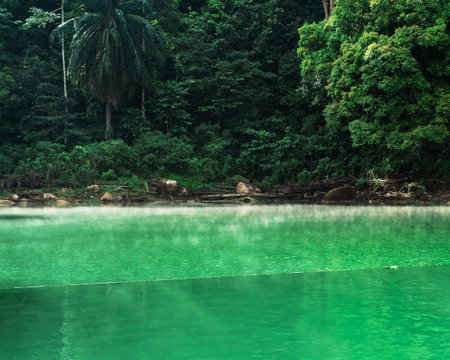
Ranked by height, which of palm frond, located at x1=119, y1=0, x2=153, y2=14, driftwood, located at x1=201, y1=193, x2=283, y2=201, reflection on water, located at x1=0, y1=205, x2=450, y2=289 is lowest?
reflection on water, located at x1=0, y1=205, x2=450, y2=289

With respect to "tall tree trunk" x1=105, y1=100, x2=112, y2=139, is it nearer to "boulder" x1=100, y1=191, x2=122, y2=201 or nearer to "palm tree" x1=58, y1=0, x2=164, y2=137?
"palm tree" x1=58, y1=0, x2=164, y2=137

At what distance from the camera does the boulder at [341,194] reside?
79.7 ft

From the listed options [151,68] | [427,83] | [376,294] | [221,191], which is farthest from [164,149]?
[376,294]

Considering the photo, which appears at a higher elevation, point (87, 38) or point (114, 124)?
point (87, 38)

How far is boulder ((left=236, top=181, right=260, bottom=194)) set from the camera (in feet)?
86.9

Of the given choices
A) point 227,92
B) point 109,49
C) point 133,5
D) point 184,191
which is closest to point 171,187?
point 184,191

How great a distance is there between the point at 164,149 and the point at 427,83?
41.6 feet

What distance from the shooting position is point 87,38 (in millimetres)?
28281

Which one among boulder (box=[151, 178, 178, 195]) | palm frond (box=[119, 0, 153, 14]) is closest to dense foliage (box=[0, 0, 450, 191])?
palm frond (box=[119, 0, 153, 14])

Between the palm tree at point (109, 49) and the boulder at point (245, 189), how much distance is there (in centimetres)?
773

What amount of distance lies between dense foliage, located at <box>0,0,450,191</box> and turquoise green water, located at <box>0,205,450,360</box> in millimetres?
10654

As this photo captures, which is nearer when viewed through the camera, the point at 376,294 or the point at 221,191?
the point at 376,294

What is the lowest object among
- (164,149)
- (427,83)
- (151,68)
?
(164,149)

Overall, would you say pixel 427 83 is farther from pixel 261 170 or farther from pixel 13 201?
pixel 13 201
